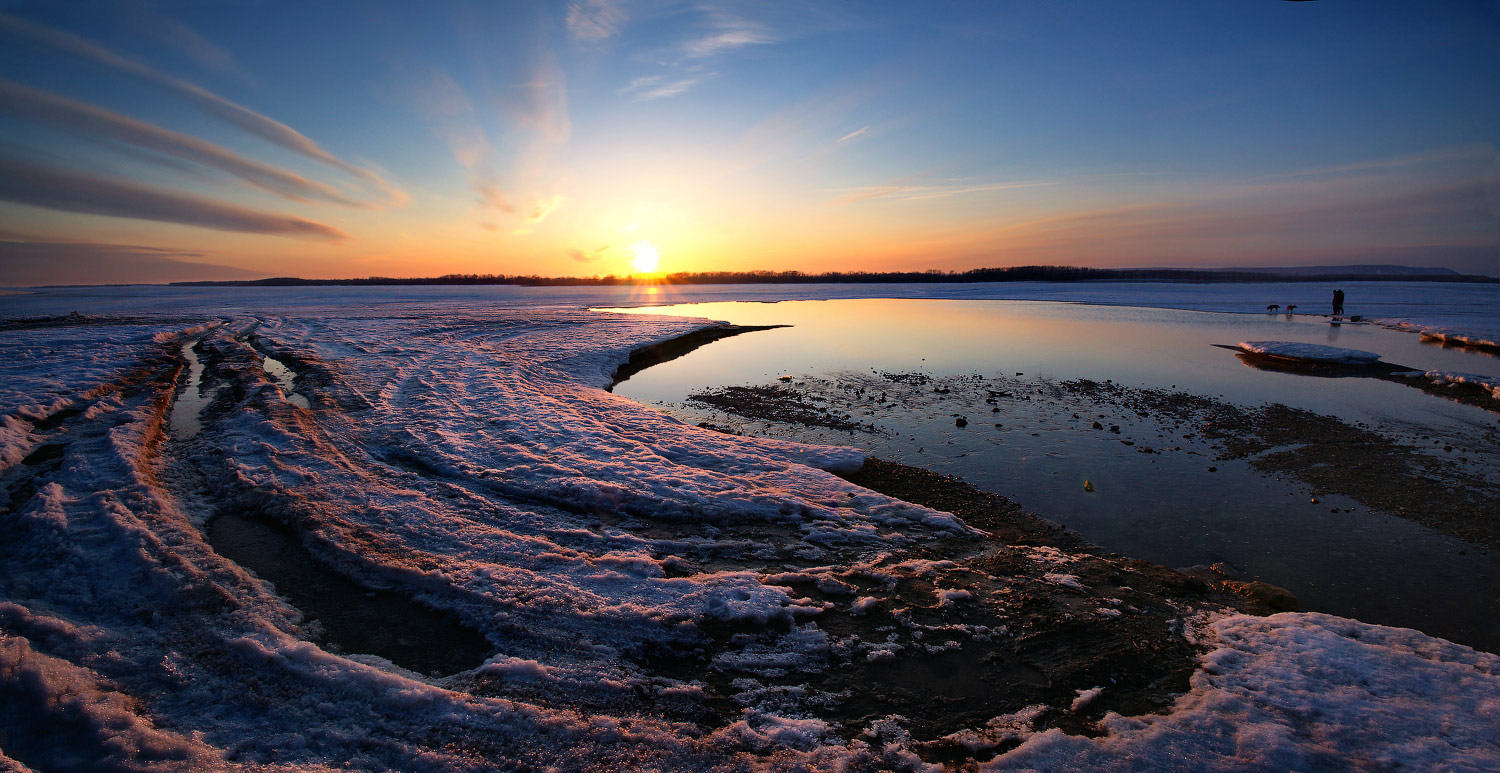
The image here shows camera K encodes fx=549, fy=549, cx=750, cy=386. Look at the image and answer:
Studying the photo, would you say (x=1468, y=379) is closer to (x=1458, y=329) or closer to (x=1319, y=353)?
(x=1319, y=353)

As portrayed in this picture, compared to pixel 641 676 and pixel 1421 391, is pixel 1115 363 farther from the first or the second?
pixel 641 676

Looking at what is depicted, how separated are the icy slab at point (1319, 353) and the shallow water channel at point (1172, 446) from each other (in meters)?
1.16

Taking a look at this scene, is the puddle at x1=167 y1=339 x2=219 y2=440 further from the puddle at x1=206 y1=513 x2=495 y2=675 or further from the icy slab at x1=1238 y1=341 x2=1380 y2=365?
the icy slab at x1=1238 y1=341 x2=1380 y2=365

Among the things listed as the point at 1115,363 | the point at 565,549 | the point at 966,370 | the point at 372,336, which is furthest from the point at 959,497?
the point at 372,336

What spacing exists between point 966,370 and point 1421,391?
439 inches

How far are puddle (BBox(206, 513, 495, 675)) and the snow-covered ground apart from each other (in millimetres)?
130

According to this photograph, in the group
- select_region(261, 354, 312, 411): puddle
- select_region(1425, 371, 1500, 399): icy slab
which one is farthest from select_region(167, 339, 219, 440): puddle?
select_region(1425, 371, 1500, 399): icy slab

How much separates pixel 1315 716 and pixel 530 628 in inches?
231

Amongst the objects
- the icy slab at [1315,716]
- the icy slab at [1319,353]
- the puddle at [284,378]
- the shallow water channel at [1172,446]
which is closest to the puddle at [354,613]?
the icy slab at [1315,716]

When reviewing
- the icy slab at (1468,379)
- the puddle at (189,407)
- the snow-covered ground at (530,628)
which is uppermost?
the puddle at (189,407)

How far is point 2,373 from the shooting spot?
508 inches

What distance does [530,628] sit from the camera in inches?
184

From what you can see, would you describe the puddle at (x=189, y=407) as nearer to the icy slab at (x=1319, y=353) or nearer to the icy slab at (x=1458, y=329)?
the icy slab at (x=1319, y=353)

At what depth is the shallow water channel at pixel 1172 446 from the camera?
6.10 meters
